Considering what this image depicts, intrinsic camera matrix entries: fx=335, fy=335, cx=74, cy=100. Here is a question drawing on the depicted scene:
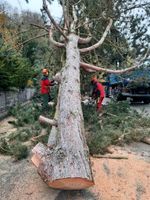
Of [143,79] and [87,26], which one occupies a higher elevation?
[87,26]

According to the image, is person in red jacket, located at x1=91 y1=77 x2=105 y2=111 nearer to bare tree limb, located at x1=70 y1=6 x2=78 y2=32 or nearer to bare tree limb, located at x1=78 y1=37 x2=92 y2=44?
bare tree limb, located at x1=78 y1=37 x2=92 y2=44

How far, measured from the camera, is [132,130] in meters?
8.32

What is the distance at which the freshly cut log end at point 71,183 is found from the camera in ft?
14.6

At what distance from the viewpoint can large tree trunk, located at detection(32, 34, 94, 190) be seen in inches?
177

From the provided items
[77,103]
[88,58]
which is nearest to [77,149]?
[77,103]

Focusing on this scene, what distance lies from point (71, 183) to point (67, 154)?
1.55 feet

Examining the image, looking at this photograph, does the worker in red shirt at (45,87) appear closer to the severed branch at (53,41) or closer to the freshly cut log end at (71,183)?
the severed branch at (53,41)

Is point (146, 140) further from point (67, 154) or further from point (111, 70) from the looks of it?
point (67, 154)

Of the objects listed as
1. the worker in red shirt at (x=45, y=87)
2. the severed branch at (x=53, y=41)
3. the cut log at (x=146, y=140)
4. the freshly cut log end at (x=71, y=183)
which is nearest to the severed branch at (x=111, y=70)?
the severed branch at (x=53, y=41)

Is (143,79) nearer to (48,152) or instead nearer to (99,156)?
(99,156)

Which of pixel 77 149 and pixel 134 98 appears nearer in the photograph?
pixel 77 149

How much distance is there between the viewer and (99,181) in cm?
539

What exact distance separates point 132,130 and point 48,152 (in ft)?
11.7

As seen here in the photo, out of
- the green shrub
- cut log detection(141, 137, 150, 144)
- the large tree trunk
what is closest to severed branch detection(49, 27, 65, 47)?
the green shrub
